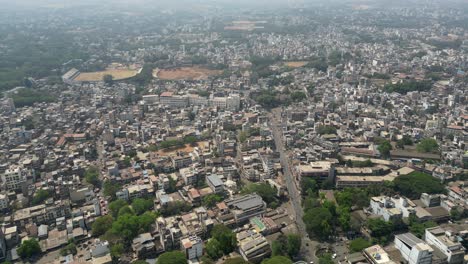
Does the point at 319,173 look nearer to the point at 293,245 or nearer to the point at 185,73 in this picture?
the point at 293,245

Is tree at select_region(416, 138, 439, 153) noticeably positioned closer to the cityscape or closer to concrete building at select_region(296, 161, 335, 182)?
the cityscape

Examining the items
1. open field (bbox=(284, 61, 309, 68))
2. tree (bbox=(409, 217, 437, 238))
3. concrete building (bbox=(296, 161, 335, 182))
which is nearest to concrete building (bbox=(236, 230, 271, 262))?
concrete building (bbox=(296, 161, 335, 182))

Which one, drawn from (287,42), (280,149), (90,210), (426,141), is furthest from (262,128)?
(287,42)

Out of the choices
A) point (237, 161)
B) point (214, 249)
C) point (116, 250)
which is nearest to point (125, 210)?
point (116, 250)

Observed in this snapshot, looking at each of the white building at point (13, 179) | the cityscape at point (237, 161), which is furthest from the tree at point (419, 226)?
the white building at point (13, 179)

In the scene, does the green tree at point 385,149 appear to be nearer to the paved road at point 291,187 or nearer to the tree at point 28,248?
the paved road at point 291,187

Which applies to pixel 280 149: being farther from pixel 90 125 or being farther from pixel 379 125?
pixel 90 125
